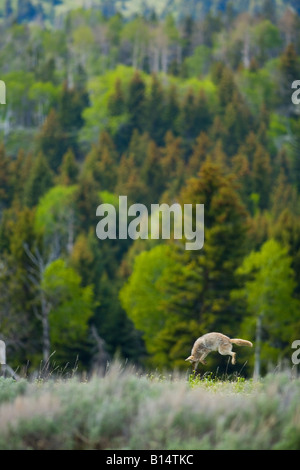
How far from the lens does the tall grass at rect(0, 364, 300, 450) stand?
26.0 feet

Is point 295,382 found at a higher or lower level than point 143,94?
lower

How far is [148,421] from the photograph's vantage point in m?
8.09

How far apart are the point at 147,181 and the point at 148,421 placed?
3778 inches

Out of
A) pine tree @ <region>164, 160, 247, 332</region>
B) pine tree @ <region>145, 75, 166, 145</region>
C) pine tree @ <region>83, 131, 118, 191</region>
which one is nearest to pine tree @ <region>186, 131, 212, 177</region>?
pine tree @ <region>145, 75, 166, 145</region>

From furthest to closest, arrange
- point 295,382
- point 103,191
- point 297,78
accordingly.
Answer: point 297,78
point 103,191
point 295,382

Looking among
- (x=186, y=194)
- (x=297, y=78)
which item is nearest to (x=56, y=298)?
(x=186, y=194)

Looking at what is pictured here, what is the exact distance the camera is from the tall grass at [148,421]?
26.0ft

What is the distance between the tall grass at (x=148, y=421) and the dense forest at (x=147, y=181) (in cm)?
1973

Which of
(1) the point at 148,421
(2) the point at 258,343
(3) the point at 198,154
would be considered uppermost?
(3) the point at 198,154

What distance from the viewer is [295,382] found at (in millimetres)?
9469

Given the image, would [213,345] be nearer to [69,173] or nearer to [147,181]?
[69,173]

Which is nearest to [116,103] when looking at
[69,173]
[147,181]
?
[147,181]
